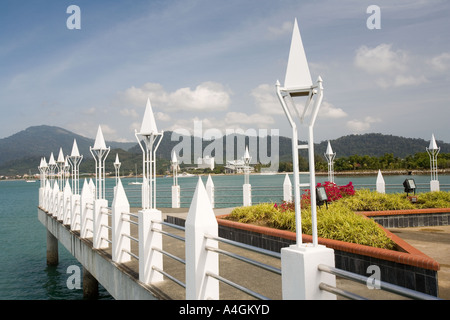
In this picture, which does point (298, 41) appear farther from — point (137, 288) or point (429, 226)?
point (429, 226)

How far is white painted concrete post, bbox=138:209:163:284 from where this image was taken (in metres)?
5.45

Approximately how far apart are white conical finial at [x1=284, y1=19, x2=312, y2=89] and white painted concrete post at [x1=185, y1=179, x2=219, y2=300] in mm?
1631

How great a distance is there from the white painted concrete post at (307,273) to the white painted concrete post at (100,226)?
6.36 meters

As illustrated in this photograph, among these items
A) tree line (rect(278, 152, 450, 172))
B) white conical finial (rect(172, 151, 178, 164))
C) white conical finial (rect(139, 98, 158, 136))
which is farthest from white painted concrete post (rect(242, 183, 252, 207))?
tree line (rect(278, 152, 450, 172))

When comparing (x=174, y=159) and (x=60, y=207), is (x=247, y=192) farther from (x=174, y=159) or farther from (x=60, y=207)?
(x=60, y=207)

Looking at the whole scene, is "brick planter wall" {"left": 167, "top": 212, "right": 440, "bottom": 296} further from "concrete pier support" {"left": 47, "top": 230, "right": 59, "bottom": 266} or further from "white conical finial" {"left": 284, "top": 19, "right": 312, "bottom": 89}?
"concrete pier support" {"left": 47, "top": 230, "right": 59, "bottom": 266}

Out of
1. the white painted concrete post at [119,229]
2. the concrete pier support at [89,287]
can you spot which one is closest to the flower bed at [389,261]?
the white painted concrete post at [119,229]

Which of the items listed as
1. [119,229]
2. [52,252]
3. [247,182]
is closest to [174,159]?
[247,182]

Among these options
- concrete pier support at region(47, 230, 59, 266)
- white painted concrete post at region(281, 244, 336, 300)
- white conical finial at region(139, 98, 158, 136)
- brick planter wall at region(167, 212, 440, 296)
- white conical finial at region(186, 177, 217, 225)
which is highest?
white conical finial at region(139, 98, 158, 136)

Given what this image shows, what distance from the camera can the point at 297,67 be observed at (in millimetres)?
3146

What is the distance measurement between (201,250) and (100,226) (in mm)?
5076
